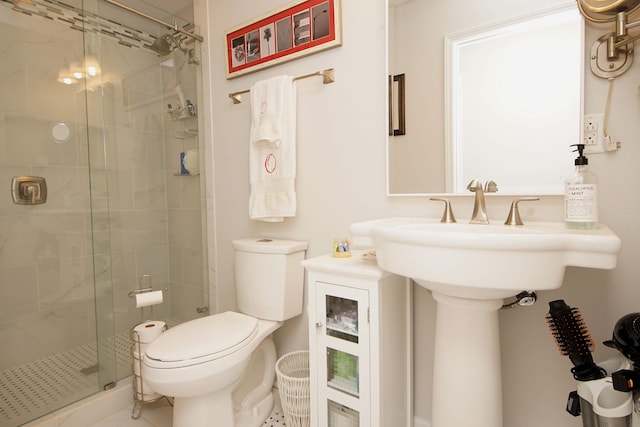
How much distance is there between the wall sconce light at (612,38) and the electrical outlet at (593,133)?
4.8 inches

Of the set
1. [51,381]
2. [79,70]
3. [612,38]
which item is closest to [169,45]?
[79,70]

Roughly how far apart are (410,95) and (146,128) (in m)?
1.64

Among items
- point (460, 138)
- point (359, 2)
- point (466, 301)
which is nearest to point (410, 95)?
point (460, 138)

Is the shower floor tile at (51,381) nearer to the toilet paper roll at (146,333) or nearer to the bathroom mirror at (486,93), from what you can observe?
the toilet paper roll at (146,333)

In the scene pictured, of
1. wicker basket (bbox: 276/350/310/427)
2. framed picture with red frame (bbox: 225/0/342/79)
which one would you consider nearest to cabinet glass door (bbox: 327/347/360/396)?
wicker basket (bbox: 276/350/310/427)

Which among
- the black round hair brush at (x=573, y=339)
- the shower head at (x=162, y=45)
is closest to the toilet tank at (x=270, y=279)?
the black round hair brush at (x=573, y=339)

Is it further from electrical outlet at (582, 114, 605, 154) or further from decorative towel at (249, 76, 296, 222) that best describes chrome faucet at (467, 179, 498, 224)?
decorative towel at (249, 76, 296, 222)

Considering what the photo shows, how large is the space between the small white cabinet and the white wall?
19 cm

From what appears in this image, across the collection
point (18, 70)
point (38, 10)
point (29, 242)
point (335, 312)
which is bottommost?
point (335, 312)

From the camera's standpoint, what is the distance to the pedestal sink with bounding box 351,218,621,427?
0.72 m

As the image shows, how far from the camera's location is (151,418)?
1.51 meters

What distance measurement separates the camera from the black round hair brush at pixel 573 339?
838 millimetres

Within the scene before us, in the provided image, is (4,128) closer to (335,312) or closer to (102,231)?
(102,231)

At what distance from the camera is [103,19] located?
1785mm
